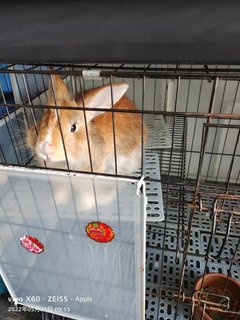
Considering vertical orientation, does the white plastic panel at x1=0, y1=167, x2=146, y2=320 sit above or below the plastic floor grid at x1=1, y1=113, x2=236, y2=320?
below

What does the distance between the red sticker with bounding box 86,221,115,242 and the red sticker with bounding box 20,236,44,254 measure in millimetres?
217

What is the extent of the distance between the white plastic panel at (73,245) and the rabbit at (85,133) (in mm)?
150

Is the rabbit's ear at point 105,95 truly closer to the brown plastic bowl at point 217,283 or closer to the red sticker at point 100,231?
the red sticker at point 100,231

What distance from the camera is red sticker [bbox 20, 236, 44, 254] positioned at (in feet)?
2.98

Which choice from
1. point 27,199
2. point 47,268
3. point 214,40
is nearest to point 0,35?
point 214,40

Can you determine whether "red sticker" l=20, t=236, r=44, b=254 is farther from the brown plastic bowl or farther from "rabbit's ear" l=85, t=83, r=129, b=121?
the brown plastic bowl

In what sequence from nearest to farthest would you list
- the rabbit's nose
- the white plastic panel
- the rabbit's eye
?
the white plastic panel
the rabbit's nose
the rabbit's eye

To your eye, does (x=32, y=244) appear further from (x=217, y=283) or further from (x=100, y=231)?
(x=217, y=283)

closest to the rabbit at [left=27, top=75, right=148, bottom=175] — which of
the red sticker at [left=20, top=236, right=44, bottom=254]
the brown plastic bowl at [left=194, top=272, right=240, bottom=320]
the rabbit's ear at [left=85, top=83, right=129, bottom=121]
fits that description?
the rabbit's ear at [left=85, top=83, right=129, bottom=121]

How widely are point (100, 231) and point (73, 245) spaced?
0.14 metres

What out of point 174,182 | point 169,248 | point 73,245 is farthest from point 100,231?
point 169,248

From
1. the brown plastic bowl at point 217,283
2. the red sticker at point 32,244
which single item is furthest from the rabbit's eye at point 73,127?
the brown plastic bowl at point 217,283

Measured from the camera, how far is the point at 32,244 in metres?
0.92

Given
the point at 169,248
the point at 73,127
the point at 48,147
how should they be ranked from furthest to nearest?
the point at 169,248
the point at 73,127
the point at 48,147
